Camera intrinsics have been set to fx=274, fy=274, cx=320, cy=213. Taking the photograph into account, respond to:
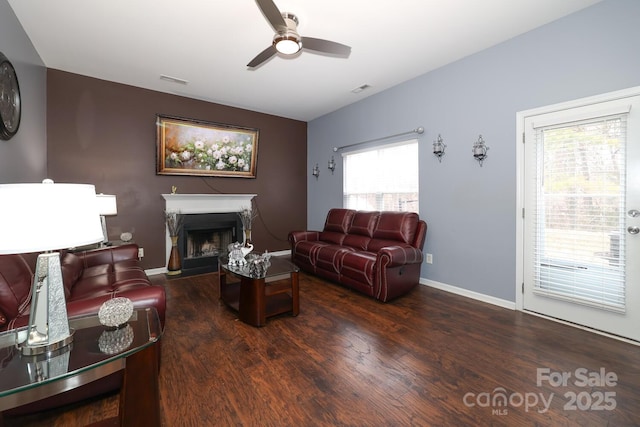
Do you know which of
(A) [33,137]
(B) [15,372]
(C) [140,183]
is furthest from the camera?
(C) [140,183]

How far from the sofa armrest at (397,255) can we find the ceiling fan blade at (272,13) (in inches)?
89.5

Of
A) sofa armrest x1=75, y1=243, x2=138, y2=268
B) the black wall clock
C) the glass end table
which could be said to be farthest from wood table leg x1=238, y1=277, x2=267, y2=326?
the black wall clock

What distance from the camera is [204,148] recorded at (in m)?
4.53

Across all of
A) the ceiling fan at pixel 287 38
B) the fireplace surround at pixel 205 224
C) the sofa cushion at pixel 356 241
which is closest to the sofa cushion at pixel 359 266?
the sofa cushion at pixel 356 241

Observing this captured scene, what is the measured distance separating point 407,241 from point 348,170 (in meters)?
1.96

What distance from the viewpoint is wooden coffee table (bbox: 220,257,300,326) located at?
2.49 metres

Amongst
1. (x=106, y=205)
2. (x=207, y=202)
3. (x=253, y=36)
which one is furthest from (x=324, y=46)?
(x=207, y=202)

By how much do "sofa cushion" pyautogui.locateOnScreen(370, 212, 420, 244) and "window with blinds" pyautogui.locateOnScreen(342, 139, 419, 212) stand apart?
0.36 meters

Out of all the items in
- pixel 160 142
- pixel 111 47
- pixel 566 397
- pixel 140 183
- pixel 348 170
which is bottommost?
pixel 566 397

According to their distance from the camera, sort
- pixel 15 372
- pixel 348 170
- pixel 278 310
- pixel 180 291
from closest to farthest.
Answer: pixel 15 372, pixel 278 310, pixel 180 291, pixel 348 170

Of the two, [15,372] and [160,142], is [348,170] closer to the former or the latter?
[160,142]

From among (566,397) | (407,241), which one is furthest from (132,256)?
(566,397)

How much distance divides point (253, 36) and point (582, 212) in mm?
3506

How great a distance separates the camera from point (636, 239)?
2.18 metres
